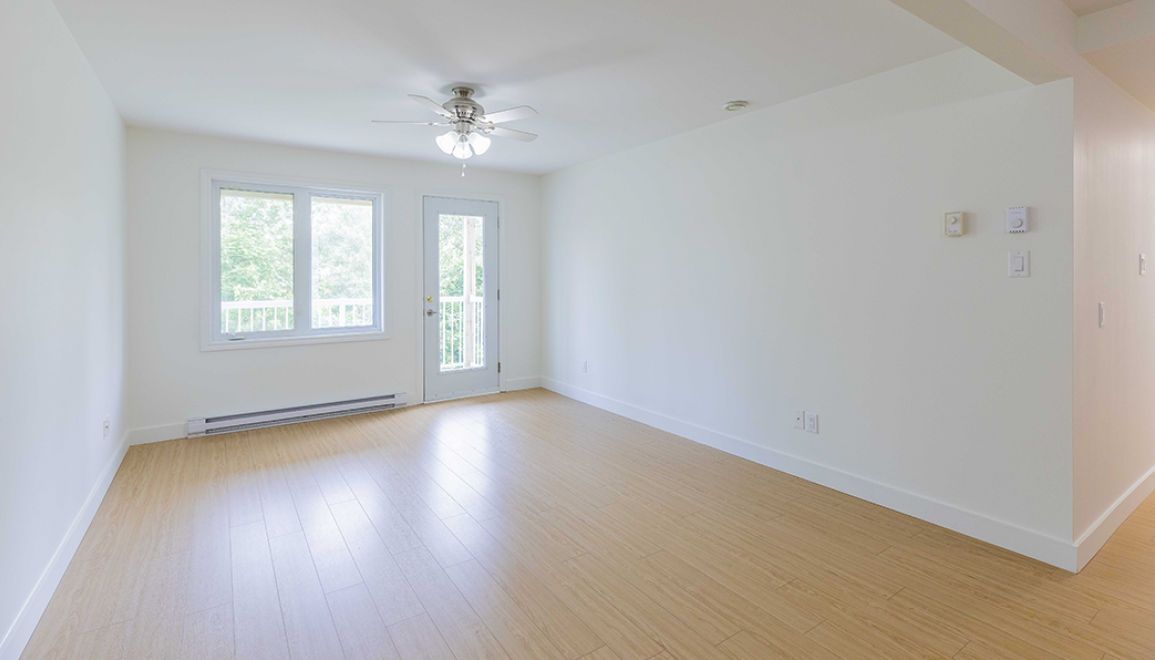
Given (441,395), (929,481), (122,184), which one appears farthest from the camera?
(441,395)

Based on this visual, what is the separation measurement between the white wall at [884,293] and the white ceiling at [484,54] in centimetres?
37

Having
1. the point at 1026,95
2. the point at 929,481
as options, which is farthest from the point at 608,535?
the point at 1026,95

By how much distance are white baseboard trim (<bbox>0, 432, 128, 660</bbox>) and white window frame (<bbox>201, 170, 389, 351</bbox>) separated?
1.56m

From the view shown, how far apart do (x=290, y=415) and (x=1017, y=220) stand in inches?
205

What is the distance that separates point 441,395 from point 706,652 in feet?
13.9

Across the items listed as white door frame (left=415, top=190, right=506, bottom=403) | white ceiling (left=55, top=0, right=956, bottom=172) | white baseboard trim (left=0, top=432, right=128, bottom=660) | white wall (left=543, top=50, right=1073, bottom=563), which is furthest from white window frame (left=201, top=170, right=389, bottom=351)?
white wall (left=543, top=50, right=1073, bottom=563)

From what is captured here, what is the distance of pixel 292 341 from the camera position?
481 centimetres

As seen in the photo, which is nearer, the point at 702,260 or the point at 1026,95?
the point at 1026,95

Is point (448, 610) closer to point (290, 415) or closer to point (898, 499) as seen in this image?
point (898, 499)

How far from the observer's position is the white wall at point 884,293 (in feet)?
8.17

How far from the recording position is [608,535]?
9.05 ft

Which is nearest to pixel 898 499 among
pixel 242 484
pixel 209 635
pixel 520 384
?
pixel 209 635

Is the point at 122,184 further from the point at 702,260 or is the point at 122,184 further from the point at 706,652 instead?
the point at 706,652

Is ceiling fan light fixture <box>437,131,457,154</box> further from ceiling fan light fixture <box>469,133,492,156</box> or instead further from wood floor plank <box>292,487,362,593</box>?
wood floor plank <box>292,487,362,593</box>
